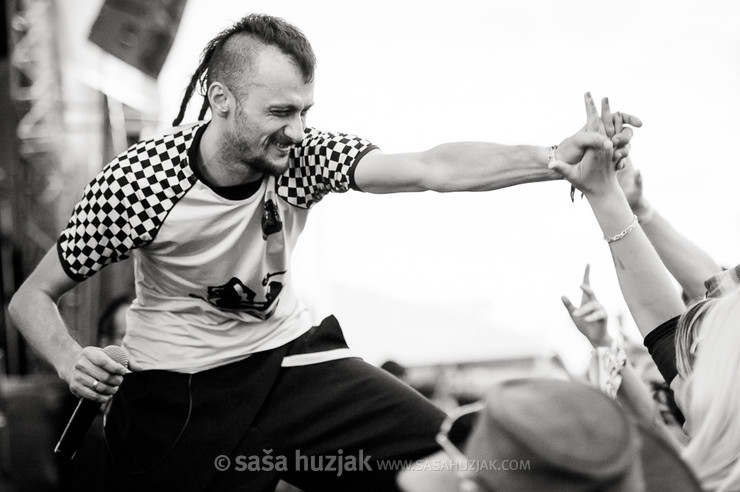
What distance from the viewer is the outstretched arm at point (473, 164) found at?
86.7 inches

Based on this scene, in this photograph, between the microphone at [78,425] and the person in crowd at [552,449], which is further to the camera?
the microphone at [78,425]

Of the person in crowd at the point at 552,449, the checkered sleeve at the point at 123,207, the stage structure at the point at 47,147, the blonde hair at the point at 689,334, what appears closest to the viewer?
the person in crowd at the point at 552,449

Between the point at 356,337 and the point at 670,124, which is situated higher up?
the point at 670,124

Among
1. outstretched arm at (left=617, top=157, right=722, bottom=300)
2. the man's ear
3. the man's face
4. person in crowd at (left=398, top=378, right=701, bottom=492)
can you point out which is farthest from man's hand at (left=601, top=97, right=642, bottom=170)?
the man's ear

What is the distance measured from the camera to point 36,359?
7.23 m

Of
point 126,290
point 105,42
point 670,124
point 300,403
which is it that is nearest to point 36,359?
point 126,290

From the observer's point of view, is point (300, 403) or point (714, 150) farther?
point (714, 150)

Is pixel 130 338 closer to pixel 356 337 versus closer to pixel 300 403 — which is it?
pixel 300 403

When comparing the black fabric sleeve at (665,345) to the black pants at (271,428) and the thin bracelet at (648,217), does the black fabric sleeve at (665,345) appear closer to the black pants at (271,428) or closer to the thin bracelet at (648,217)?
the thin bracelet at (648,217)

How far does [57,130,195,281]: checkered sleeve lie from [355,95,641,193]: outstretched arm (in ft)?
1.99


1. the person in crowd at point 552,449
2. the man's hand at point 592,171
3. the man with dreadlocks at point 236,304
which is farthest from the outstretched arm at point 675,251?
the person in crowd at point 552,449

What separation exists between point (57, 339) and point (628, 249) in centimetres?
171

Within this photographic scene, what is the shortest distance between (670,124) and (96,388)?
5.89 metres

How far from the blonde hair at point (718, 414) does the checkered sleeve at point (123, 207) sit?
1663 mm
